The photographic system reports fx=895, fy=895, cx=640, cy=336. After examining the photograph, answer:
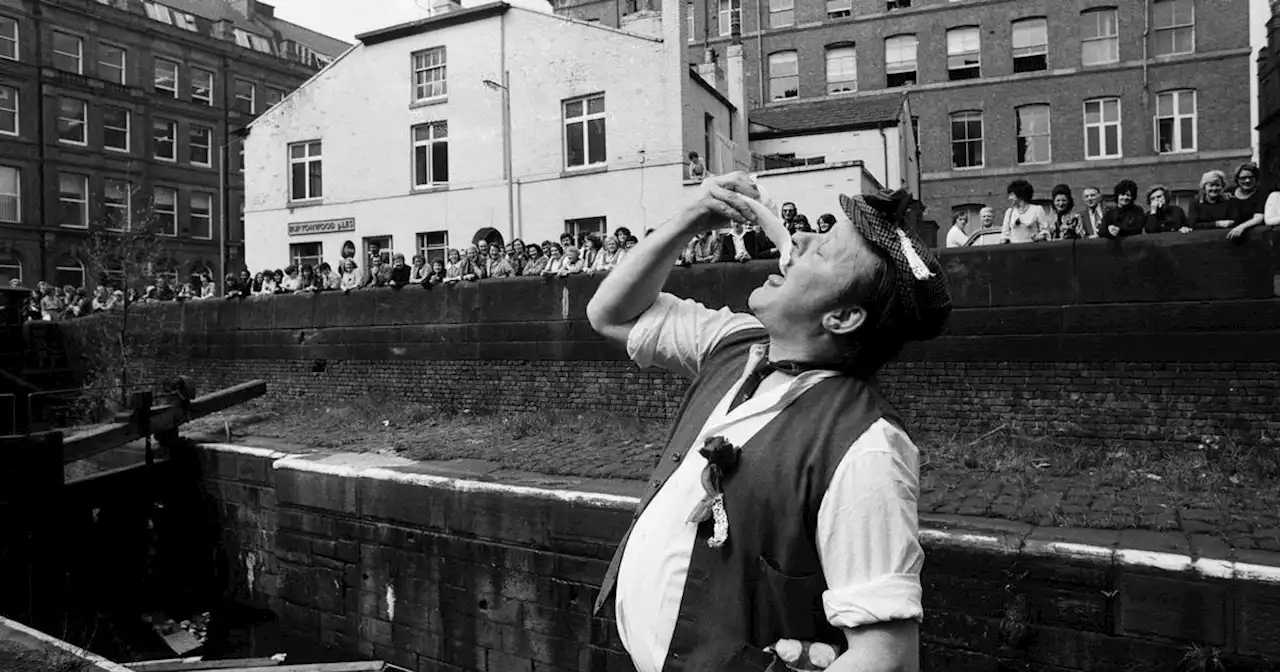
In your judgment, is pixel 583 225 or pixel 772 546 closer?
pixel 772 546

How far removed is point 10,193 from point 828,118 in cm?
3193

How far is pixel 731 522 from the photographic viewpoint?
5.76ft

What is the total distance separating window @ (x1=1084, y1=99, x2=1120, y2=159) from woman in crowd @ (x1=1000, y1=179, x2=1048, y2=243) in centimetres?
2383

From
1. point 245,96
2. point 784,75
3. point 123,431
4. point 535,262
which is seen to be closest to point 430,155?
point 535,262

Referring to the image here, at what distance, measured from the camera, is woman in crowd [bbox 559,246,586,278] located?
40.5 ft

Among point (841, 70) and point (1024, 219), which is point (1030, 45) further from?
point (1024, 219)

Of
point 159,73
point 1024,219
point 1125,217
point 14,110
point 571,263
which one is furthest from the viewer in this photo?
point 159,73

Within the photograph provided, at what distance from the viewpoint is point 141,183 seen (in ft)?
128

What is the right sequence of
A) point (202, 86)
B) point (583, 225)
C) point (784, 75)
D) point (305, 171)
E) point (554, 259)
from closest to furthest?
point (554, 259)
point (583, 225)
point (305, 171)
point (784, 75)
point (202, 86)

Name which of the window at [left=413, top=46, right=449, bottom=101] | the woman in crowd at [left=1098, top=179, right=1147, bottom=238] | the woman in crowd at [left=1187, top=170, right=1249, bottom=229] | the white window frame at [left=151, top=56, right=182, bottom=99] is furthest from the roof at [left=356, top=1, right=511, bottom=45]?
the white window frame at [left=151, top=56, right=182, bottom=99]

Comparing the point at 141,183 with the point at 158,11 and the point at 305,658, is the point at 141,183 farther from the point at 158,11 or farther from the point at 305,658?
the point at 305,658


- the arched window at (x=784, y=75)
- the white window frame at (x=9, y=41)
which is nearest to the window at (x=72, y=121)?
the white window frame at (x=9, y=41)

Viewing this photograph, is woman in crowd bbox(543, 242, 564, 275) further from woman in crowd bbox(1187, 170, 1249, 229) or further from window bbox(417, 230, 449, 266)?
window bbox(417, 230, 449, 266)

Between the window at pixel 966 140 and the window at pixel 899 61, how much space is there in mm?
2323
